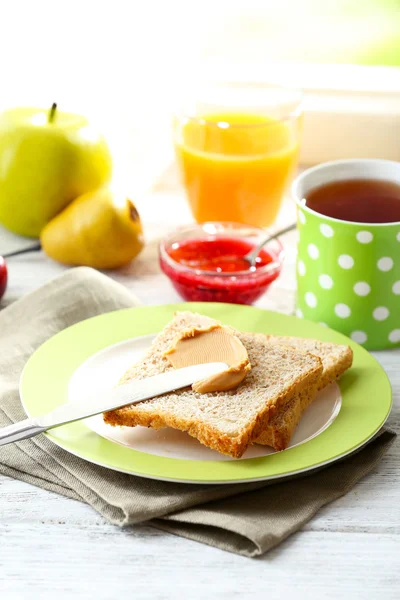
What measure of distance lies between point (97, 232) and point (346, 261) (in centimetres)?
46

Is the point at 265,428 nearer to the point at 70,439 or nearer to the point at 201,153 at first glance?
the point at 70,439

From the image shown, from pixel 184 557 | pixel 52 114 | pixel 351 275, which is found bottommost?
pixel 184 557

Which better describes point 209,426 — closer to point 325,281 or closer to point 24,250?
point 325,281

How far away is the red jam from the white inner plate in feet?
0.64

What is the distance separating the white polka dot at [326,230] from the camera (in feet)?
3.73

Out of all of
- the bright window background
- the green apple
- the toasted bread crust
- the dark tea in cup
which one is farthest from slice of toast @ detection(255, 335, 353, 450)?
the bright window background

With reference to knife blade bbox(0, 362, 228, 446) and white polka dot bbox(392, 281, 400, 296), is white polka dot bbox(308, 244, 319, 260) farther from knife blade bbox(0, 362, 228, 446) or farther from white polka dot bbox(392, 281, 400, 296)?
knife blade bbox(0, 362, 228, 446)

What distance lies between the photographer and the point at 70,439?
2.92ft

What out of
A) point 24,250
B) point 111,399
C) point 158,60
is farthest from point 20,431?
point 158,60

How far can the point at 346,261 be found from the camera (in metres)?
1.14

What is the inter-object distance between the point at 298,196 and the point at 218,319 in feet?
0.72

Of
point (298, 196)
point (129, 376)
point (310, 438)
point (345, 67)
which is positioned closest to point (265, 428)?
point (310, 438)

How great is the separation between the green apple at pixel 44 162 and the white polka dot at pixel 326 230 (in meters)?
0.52

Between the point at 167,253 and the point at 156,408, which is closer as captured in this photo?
the point at 156,408
